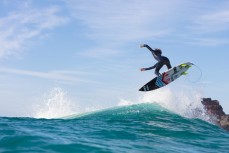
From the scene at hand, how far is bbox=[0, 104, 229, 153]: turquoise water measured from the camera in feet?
36.8

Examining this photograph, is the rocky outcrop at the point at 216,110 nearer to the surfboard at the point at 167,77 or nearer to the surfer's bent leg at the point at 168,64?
the surfboard at the point at 167,77

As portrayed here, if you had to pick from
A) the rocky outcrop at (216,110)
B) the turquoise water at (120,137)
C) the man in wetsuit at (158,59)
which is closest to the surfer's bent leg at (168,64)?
the man in wetsuit at (158,59)

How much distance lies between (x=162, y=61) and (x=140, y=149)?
35.7ft

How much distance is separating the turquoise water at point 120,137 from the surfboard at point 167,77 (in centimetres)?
312

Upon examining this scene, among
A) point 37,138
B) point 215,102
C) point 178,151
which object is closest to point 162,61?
point 178,151

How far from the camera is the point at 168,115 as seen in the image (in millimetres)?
21844

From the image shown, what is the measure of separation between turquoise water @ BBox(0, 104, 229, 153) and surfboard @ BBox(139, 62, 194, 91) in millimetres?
3123

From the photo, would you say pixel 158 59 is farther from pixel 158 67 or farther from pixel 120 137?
pixel 120 137

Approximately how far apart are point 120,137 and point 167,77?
10269 mm

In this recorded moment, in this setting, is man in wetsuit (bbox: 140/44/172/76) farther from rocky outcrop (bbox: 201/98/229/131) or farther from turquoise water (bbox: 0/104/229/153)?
rocky outcrop (bbox: 201/98/229/131)

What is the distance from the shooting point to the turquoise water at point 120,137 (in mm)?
11203

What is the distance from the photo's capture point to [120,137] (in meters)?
13.6

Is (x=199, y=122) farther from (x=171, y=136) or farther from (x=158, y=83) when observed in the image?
(x=171, y=136)

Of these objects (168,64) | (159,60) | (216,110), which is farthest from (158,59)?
(216,110)
